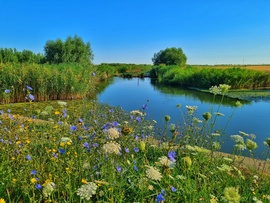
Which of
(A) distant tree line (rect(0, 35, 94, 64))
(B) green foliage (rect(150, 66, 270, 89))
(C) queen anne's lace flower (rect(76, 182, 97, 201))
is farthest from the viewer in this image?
(A) distant tree line (rect(0, 35, 94, 64))

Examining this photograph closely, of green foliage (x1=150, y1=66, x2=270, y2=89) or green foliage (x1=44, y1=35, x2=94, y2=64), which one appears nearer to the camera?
green foliage (x1=150, y1=66, x2=270, y2=89)

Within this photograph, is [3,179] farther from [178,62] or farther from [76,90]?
[178,62]

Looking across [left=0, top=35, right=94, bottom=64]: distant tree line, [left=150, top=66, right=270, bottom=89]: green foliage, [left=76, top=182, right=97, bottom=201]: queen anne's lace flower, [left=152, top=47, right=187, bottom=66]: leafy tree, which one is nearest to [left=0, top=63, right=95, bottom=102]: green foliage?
[left=76, top=182, right=97, bottom=201]: queen anne's lace flower

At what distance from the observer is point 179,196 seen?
176 centimetres

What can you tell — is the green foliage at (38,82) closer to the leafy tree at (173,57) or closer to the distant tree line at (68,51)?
the distant tree line at (68,51)

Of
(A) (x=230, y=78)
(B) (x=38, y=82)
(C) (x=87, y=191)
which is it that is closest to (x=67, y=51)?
(A) (x=230, y=78)

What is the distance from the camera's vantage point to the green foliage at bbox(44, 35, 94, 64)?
33.7 m

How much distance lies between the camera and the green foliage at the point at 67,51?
33.7 metres

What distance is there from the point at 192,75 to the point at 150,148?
84.5 ft

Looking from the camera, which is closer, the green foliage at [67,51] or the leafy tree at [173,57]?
the green foliage at [67,51]

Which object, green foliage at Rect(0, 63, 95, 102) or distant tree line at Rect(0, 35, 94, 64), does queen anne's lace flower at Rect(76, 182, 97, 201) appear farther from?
distant tree line at Rect(0, 35, 94, 64)

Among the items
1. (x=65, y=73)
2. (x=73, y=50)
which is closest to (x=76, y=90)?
(x=65, y=73)

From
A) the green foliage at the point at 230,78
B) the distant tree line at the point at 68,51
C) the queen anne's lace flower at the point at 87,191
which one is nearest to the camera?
the queen anne's lace flower at the point at 87,191

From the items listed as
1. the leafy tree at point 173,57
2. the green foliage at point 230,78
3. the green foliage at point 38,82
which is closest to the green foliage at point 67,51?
the green foliage at point 230,78
